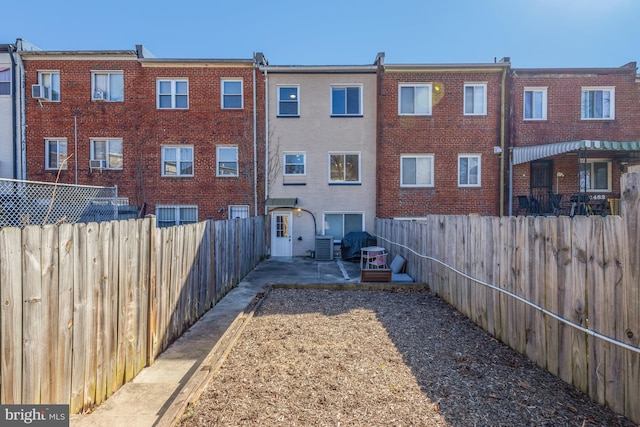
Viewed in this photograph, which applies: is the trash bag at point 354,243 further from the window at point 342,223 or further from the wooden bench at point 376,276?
the wooden bench at point 376,276

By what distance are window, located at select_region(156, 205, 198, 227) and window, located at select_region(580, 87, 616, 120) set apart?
18.1m

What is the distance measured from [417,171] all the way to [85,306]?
46.8 ft

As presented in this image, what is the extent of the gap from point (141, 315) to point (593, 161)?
60.8ft

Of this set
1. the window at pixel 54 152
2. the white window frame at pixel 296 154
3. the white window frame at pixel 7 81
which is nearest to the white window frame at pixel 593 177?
the white window frame at pixel 296 154

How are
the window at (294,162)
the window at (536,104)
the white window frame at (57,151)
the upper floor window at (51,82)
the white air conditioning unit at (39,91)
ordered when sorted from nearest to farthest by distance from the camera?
1. the white air conditioning unit at (39,91)
2. the window at (536,104)
3. the upper floor window at (51,82)
4. the white window frame at (57,151)
5. the window at (294,162)

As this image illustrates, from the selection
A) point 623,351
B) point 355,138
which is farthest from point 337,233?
point 623,351

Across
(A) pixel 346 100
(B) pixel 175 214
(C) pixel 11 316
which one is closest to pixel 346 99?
(A) pixel 346 100

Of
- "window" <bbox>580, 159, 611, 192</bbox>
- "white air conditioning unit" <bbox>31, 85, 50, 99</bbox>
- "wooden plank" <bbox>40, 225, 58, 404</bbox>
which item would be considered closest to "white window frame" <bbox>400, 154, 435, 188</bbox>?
"window" <bbox>580, 159, 611, 192</bbox>

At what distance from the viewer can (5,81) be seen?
49.1ft

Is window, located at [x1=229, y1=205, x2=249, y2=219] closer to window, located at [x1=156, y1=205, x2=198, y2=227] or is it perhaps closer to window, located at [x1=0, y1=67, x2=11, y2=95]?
window, located at [x1=156, y1=205, x2=198, y2=227]

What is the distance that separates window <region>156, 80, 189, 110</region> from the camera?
15.3m

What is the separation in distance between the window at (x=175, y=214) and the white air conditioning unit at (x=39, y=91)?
6.92 meters

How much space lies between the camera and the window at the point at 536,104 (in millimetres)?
14984

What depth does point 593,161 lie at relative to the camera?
15.0 meters
